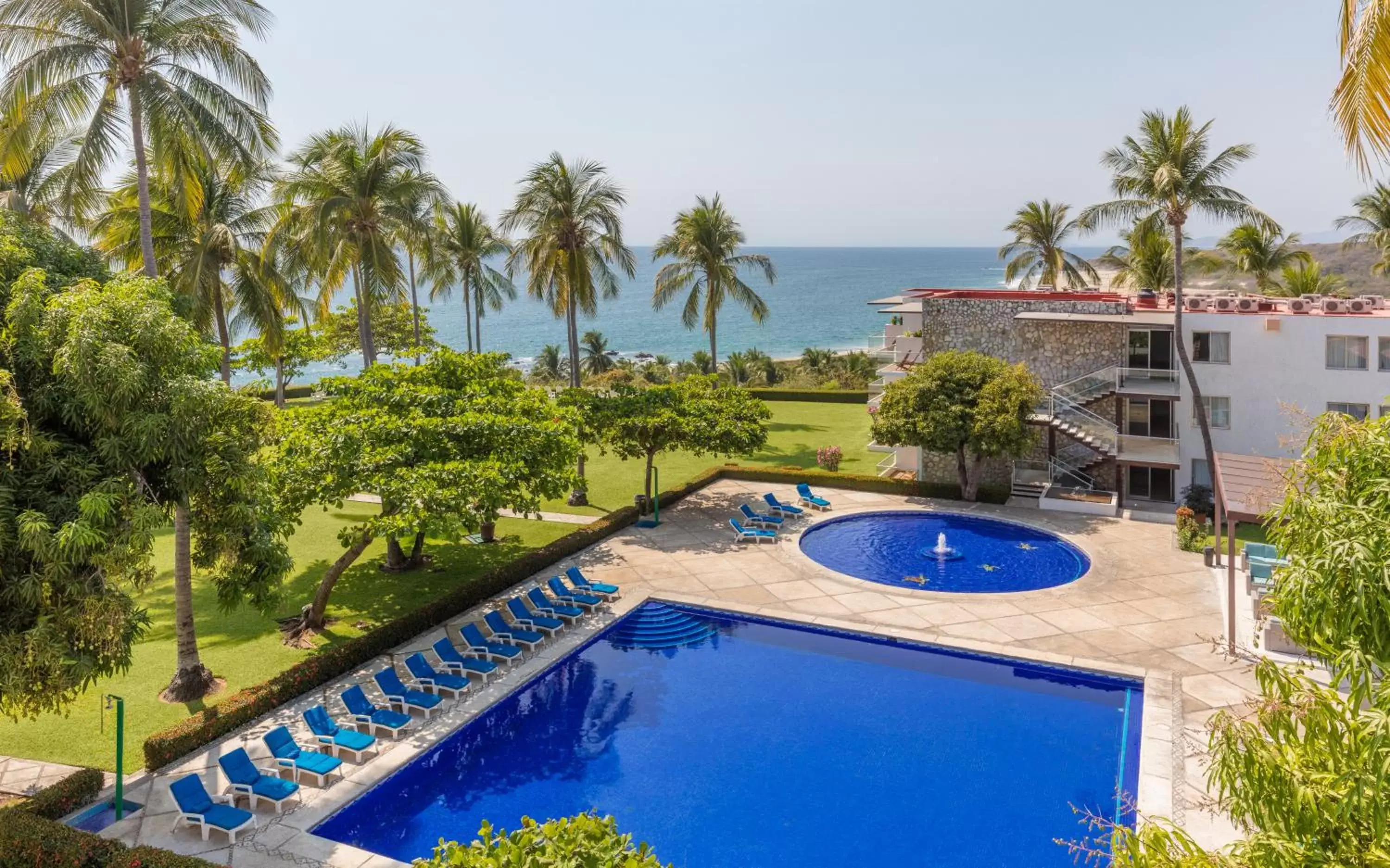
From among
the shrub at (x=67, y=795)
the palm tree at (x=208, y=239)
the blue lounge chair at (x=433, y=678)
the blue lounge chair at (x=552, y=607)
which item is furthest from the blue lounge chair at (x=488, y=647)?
the palm tree at (x=208, y=239)

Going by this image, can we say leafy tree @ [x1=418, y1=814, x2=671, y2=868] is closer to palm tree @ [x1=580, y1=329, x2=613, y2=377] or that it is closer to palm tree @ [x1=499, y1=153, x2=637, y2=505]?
palm tree @ [x1=499, y1=153, x2=637, y2=505]

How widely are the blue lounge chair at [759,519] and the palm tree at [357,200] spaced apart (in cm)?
1234

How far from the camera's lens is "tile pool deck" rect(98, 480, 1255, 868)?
13219 millimetres

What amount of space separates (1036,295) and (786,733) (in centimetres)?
2141

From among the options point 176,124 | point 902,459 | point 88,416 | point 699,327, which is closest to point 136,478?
point 88,416

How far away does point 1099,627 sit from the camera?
787 inches

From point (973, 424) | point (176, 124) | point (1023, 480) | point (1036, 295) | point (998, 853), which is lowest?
point (998, 853)

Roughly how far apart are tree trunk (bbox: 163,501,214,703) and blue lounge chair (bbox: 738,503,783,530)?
628 inches

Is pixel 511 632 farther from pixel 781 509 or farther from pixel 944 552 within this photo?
pixel 944 552

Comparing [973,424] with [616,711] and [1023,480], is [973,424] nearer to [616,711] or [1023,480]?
[1023,480]

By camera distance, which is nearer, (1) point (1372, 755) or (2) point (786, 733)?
(1) point (1372, 755)

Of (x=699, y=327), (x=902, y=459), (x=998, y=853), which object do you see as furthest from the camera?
(x=699, y=327)

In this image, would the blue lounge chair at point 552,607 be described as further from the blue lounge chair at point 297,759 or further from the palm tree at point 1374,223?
the palm tree at point 1374,223

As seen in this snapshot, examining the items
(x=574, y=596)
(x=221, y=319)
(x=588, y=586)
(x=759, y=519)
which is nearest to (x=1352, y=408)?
(x=759, y=519)
